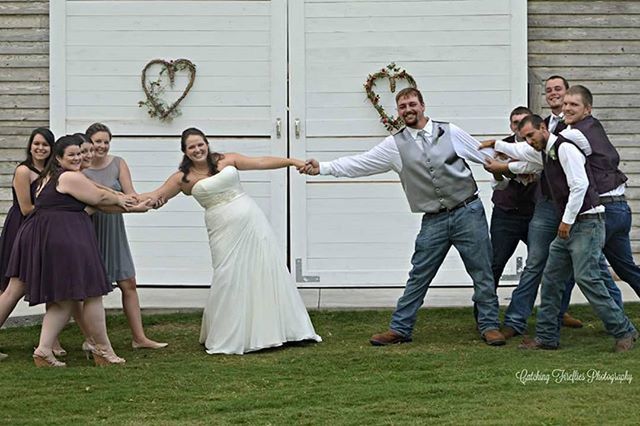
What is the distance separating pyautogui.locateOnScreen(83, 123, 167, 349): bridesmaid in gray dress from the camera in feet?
23.8

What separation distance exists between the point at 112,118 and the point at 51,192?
2.90 metres

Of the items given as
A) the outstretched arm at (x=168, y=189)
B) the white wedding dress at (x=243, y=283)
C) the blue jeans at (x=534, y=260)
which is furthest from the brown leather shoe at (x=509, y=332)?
the outstretched arm at (x=168, y=189)

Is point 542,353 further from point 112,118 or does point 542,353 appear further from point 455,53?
point 112,118

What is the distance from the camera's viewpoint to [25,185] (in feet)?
23.1

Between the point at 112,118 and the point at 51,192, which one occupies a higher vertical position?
the point at 112,118

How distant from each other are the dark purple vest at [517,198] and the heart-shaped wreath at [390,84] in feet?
6.30

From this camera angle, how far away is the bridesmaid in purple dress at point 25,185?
703cm

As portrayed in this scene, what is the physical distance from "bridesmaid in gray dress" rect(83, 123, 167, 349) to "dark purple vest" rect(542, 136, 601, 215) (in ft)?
8.61

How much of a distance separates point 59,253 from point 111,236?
0.75 m

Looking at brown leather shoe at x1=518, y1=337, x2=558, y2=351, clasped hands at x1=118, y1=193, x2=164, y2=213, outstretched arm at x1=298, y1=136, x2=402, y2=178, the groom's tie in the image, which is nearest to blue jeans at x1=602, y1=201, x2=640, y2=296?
brown leather shoe at x1=518, y1=337, x2=558, y2=351

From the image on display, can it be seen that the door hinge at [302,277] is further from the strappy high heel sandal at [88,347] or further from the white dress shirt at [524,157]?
the white dress shirt at [524,157]

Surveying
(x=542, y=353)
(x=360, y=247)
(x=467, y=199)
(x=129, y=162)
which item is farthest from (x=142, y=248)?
(x=542, y=353)

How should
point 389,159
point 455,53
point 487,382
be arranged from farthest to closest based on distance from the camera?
point 455,53 < point 389,159 < point 487,382

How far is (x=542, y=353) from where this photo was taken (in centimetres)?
672
